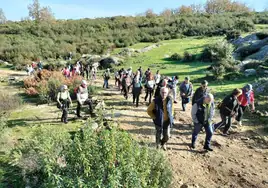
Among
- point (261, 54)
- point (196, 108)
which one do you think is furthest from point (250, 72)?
point (196, 108)

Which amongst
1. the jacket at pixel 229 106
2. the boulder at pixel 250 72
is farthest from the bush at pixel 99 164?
the boulder at pixel 250 72

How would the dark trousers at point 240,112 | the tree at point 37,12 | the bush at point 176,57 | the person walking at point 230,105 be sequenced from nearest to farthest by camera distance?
the person walking at point 230,105 < the dark trousers at point 240,112 < the bush at point 176,57 < the tree at point 37,12

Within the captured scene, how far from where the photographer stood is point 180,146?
885cm

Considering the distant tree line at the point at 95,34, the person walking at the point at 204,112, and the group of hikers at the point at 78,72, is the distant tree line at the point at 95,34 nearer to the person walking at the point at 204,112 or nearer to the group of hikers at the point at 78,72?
the group of hikers at the point at 78,72

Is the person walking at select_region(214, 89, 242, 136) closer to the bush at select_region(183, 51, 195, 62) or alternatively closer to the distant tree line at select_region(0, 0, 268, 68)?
the bush at select_region(183, 51, 195, 62)

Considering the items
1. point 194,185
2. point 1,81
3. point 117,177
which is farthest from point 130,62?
point 117,177

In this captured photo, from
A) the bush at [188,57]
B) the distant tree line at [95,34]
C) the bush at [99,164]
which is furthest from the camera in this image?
the distant tree line at [95,34]

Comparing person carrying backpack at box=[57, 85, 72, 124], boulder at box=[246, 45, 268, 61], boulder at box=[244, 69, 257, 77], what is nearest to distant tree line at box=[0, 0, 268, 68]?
boulder at box=[246, 45, 268, 61]

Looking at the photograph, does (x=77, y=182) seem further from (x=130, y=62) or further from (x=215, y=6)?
(x=215, y=6)

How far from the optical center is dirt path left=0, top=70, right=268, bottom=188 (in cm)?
705

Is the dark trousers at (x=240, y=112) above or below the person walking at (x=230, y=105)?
below

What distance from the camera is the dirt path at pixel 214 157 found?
7.06 meters

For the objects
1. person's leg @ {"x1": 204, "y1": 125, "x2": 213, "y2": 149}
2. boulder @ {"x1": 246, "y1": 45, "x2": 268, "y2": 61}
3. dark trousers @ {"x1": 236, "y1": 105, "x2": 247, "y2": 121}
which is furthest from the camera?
boulder @ {"x1": 246, "y1": 45, "x2": 268, "y2": 61}

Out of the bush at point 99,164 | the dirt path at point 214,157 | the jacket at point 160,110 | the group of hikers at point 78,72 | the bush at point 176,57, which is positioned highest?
the bush at point 176,57
